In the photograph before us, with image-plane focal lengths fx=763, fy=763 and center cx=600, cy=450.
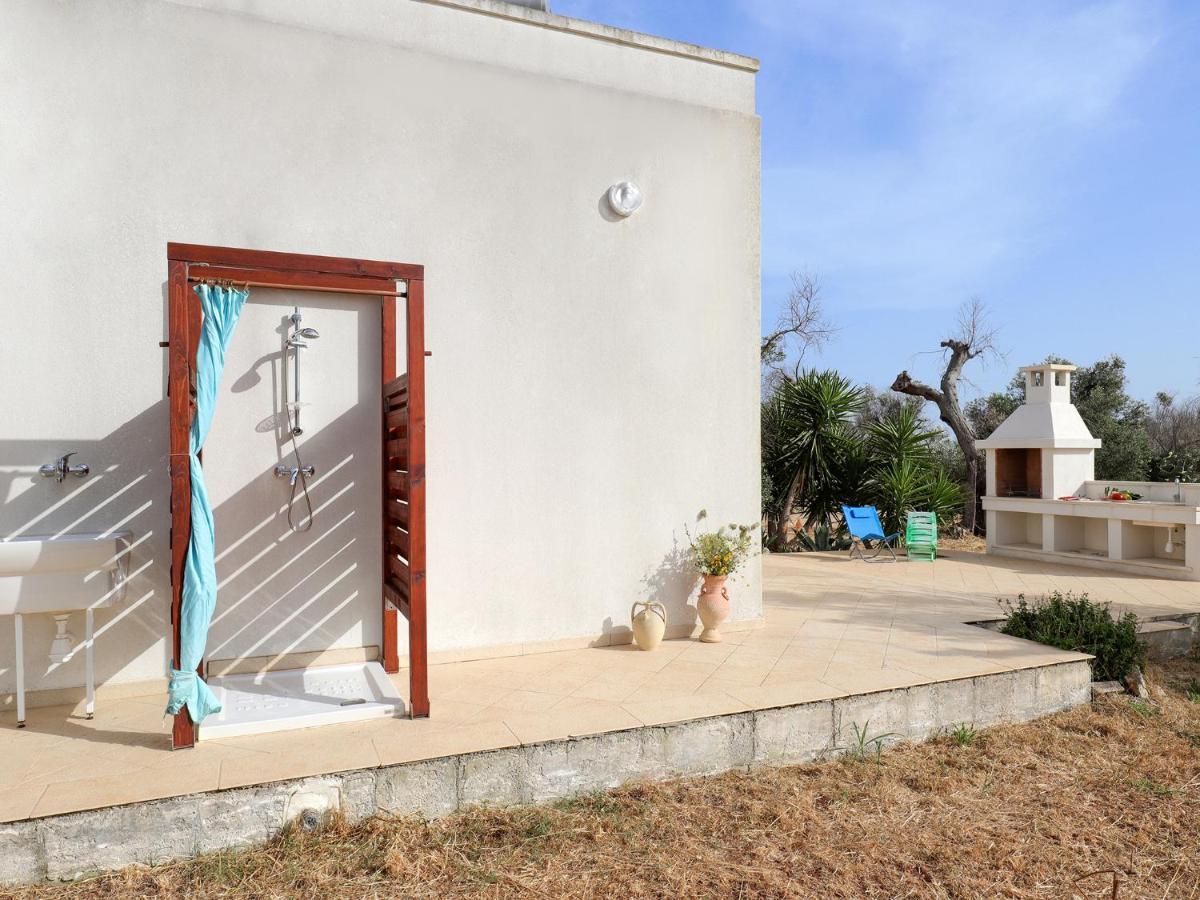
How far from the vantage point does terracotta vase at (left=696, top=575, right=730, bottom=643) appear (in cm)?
510

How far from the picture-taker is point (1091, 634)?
201 inches

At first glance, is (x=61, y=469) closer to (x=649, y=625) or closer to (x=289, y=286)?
(x=289, y=286)

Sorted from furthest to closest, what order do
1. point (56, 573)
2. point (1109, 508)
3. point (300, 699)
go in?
1. point (1109, 508)
2. point (300, 699)
3. point (56, 573)

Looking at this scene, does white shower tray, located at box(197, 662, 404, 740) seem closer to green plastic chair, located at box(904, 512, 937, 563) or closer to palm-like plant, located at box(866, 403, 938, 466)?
green plastic chair, located at box(904, 512, 937, 563)

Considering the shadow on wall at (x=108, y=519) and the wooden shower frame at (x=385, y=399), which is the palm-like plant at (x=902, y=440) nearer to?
the wooden shower frame at (x=385, y=399)

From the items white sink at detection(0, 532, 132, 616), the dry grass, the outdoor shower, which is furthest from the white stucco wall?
the dry grass

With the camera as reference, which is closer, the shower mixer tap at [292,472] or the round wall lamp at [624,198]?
the shower mixer tap at [292,472]

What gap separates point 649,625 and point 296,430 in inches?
96.6

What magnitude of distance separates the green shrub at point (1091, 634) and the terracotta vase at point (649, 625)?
259cm

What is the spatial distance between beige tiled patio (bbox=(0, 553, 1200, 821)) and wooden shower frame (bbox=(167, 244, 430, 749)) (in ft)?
0.93

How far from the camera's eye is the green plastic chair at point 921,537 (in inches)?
369

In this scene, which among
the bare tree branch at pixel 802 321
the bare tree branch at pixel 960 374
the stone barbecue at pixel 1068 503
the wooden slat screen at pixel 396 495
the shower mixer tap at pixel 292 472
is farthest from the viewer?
the bare tree branch at pixel 802 321

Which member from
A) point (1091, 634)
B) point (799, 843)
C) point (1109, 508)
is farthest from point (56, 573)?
point (1109, 508)

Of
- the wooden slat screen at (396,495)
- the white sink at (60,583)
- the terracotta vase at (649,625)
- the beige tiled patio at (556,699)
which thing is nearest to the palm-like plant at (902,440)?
the beige tiled patio at (556,699)
